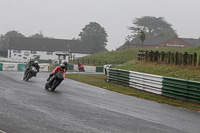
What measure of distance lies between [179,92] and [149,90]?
297 cm

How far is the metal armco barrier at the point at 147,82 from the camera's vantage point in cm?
1888

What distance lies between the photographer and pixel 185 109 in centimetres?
1431

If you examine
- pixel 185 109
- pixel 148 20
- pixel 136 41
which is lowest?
pixel 185 109

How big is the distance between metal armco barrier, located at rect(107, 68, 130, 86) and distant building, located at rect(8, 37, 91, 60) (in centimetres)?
7953

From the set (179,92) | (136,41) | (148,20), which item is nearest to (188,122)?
(179,92)

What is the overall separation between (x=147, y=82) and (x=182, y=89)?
11.5ft

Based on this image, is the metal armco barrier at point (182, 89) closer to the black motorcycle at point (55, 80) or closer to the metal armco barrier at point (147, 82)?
the metal armco barrier at point (147, 82)

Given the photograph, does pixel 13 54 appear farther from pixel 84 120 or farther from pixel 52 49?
pixel 84 120

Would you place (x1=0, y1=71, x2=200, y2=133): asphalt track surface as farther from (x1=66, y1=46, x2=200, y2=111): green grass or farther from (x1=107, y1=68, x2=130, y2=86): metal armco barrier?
(x1=107, y1=68, x2=130, y2=86): metal armco barrier

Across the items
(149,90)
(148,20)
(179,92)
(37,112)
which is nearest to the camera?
(37,112)

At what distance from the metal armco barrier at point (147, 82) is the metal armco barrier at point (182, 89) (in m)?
0.61

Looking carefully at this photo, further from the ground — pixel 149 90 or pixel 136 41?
pixel 136 41

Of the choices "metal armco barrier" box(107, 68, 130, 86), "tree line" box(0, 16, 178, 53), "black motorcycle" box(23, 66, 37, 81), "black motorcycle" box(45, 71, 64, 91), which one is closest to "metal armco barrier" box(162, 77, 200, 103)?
"metal armco barrier" box(107, 68, 130, 86)

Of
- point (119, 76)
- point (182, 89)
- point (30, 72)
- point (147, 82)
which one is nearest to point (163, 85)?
point (182, 89)
